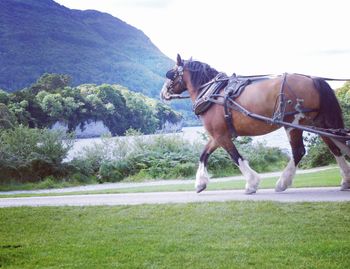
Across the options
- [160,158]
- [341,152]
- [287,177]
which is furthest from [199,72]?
[160,158]

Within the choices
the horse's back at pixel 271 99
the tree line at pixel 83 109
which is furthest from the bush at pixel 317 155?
the horse's back at pixel 271 99

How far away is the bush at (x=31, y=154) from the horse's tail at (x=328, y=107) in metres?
9.39

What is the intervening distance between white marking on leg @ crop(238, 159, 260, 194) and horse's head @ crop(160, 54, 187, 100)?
5.85ft

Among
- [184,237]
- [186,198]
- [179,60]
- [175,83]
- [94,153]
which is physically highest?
[179,60]

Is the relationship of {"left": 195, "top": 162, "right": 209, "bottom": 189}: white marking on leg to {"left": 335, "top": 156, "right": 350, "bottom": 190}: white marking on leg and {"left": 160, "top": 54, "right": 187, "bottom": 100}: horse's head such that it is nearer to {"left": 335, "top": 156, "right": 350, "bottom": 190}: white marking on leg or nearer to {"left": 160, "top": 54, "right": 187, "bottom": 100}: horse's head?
{"left": 160, "top": 54, "right": 187, "bottom": 100}: horse's head

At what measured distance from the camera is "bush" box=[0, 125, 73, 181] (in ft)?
45.1

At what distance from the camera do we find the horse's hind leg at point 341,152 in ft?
22.0

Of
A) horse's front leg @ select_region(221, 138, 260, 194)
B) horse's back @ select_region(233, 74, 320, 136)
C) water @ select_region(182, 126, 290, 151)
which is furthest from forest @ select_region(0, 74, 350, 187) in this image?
horse's back @ select_region(233, 74, 320, 136)

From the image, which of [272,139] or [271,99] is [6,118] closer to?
[272,139]

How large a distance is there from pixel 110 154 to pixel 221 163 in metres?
3.91

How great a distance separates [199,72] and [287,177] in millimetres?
2294

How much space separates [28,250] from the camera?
18.0 feet

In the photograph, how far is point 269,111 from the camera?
703 centimetres

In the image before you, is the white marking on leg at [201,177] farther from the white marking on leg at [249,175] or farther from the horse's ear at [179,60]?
the horse's ear at [179,60]
